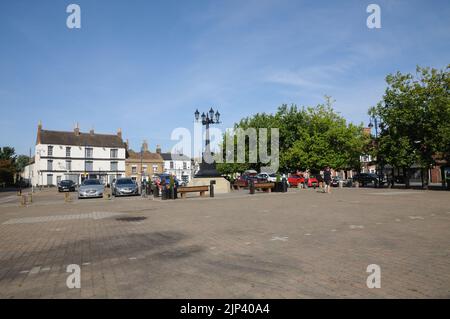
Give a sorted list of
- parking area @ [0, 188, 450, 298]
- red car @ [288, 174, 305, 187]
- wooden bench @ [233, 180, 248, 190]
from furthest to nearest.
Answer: red car @ [288, 174, 305, 187] < wooden bench @ [233, 180, 248, 190] < parking area @ [0, 188, 450, 298]

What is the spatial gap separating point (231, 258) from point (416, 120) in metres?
29.2

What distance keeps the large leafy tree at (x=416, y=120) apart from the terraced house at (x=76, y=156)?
51.7 metres

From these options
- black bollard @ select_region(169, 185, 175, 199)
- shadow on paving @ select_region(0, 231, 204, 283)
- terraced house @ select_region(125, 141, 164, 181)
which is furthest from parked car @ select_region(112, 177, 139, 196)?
terraced house @ select_region(125, 141, 164, 181)

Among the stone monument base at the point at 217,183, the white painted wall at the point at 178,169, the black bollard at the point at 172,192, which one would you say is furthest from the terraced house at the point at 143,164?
the black bollard at the point at 172,192

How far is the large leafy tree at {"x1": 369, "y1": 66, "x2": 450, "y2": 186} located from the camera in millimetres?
26469

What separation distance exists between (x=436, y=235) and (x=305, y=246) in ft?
11.1

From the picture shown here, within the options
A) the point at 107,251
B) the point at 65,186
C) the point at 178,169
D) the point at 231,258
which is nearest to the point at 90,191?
the point at 65,186

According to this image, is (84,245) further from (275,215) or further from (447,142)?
(447,142)

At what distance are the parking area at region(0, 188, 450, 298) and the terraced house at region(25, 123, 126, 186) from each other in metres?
56.2

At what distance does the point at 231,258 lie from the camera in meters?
5.51

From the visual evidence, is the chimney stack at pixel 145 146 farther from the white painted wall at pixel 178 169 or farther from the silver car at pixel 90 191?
the silver car at pixel 90 191

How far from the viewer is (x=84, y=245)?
688 cm

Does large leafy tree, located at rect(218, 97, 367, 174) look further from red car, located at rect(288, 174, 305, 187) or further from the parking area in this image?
the parking area

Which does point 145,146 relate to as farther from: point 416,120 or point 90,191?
point 416,120
